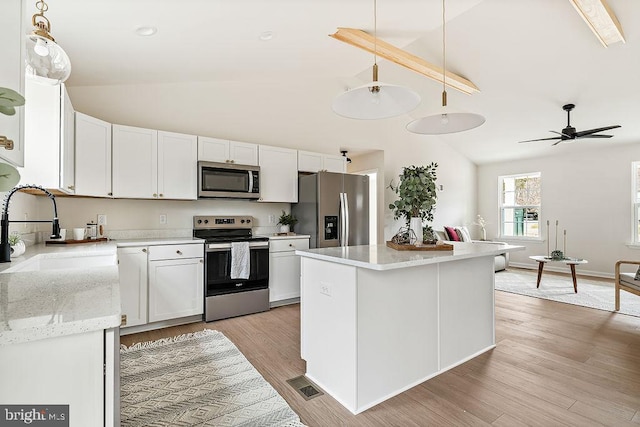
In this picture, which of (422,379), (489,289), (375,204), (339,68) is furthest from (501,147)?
(422,379)

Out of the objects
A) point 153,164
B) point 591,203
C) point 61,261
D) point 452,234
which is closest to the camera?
point 61,261

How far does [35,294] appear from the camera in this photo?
103 cm

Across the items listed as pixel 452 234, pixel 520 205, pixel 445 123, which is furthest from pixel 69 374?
pixel 520 205

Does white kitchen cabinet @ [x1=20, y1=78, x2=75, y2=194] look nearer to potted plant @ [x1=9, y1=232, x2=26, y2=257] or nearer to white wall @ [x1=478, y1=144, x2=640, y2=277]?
potted plant @ [x1=9, y1=232, x2=26, y2=257]

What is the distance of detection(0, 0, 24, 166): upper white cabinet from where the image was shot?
45.7 inches

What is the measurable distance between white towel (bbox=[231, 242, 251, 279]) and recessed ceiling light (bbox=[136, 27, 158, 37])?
209cm

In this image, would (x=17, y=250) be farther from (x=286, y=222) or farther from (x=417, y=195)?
(x=286, y=222)

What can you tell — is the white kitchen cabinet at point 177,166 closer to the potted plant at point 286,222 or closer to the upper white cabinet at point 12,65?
the potted plant at point 286,222

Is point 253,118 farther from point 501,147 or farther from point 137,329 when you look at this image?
point 501,147

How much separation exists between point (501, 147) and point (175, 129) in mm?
6325

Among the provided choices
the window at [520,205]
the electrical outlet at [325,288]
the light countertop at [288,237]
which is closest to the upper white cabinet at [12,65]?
the electrical outlet at [325,288]

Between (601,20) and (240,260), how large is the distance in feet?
15.0

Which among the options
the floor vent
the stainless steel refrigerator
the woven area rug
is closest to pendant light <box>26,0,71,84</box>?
the woven area rug

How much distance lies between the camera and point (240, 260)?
362cm
